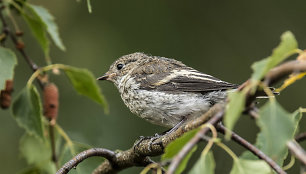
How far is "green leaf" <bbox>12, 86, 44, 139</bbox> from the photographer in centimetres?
321

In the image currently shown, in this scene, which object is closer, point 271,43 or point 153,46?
point 153,46

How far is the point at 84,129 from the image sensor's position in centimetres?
696

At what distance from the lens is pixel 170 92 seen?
4.79 metres

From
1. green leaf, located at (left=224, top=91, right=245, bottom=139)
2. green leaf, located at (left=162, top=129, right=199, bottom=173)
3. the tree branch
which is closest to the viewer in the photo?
Result: green leaf, located at (left=224, top=91, right=245, bottom=139)

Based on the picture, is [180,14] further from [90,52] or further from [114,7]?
[90,52]

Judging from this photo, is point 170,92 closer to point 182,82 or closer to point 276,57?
point 182,82

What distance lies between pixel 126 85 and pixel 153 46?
2330 mm

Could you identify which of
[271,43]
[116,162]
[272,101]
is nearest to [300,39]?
[271,43]

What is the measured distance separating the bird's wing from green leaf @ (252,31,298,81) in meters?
2.39

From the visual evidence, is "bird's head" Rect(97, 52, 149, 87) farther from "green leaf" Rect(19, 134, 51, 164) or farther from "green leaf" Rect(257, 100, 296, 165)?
"green leaf" Rect(257, 100, 296, 165)

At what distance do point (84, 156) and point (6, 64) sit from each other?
2.37ft

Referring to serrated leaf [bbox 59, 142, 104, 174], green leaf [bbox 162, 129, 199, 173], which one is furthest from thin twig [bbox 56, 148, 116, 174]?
green leaf [bbox 162, 129, 199, 173]

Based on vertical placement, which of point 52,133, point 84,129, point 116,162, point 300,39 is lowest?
point 300,39

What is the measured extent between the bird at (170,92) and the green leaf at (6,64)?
1815 mm
